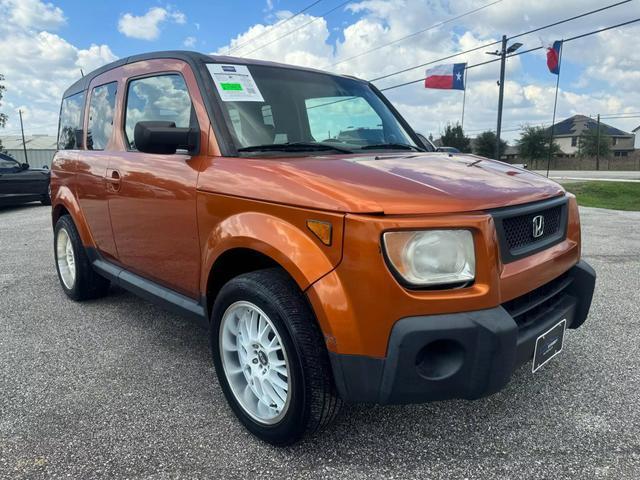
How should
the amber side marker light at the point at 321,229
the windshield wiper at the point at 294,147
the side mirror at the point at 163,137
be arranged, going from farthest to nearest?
the windshield wiper at the point at 294,147
the side mirror at the point at 163,137
the amber side marker light at the point at 321,229

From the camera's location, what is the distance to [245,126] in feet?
8.66

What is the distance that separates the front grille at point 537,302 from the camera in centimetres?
204

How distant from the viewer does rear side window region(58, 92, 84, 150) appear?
418cm

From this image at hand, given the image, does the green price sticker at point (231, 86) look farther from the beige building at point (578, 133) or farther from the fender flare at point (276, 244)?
the beige building at point (578, 133)

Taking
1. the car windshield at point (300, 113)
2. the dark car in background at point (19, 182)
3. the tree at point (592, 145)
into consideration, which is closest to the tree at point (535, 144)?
the tree at point (592, 145)

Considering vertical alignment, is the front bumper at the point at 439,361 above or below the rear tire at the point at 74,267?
above

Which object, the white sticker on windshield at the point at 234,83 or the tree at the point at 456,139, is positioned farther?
the tree at the point at 456,139

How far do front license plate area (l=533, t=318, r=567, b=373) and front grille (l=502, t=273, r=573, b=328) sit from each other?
0.24 feet

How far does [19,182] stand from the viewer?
11.8 meters

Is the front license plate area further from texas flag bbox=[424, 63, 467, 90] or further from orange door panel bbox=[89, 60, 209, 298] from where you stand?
texas flag bbox=[424, 63, 467, 90]

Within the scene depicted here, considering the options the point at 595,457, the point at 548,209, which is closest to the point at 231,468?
the point at 595,457

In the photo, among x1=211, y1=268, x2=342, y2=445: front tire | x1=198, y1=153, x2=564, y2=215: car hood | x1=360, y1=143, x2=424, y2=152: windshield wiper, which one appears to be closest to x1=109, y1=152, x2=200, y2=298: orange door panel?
x1=198, y1=153, x2=564, y2=215: car hood

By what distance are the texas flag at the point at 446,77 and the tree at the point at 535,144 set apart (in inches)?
1414

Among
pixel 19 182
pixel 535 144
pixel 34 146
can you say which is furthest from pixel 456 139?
pixel 34 146
